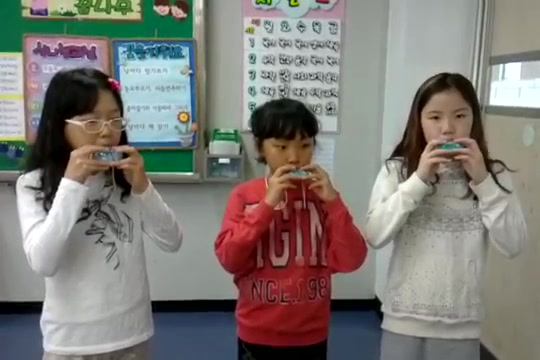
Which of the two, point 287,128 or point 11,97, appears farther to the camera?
point 11,97

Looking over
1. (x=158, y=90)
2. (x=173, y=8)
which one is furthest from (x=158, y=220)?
(x=173, y=8)

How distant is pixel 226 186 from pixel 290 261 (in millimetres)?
1769

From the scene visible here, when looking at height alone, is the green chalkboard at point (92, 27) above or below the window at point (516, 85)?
above

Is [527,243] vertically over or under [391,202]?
under

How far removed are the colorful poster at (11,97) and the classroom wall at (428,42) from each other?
193cm

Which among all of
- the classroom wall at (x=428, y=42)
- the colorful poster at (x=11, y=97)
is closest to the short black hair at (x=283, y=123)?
the classroom wall at (x=428, y=42)

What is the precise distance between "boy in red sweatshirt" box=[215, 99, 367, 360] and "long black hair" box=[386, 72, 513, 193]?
9.6 inches

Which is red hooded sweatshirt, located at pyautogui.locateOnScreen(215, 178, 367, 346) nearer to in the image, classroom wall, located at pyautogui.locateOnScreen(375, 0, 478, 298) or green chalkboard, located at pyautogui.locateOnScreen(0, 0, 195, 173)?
classroom wall, located at pyautogui.locateOnScreen(375, 0, 478, 298)

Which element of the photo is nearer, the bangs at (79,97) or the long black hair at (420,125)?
the bangs at (79,97)

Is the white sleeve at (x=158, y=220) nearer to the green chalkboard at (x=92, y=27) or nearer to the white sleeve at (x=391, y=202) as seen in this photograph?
the white sleeve at (x=391, y=202)

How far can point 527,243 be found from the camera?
2371mm

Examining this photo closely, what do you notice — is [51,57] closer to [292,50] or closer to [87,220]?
[292,50]

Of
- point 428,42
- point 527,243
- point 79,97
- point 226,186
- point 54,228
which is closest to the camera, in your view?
point 54,228

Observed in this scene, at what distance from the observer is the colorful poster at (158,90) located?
3.04 metres
